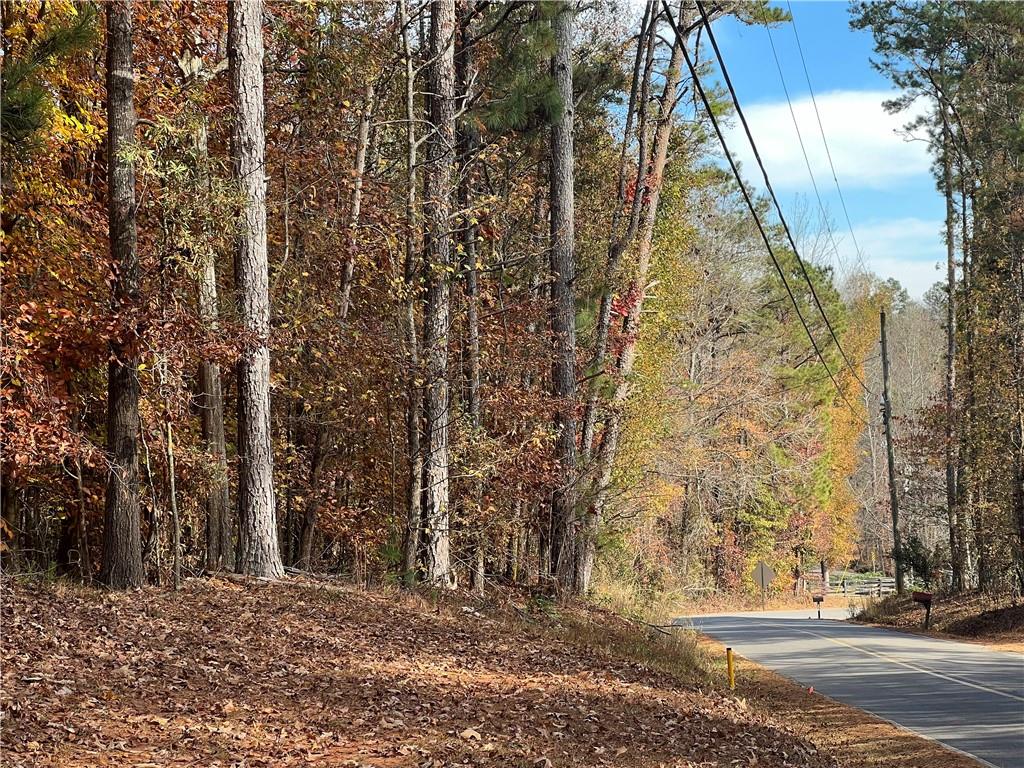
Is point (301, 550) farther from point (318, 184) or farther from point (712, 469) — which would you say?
point (712, 469)

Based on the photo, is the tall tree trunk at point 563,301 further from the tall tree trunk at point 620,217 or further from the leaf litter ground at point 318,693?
the leaf litter ground at point 318,693

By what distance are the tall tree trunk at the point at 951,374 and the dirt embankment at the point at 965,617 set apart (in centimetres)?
127

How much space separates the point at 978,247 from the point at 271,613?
2491cm

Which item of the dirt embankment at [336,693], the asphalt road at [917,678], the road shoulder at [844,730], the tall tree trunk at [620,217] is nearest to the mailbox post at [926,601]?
the asphalt road at [917,678]

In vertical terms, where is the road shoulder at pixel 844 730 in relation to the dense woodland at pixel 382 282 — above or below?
below

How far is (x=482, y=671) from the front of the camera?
11.7m

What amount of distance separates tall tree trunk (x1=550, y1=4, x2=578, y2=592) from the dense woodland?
66 millimetres

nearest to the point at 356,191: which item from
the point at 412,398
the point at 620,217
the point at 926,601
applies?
the point at 412,398

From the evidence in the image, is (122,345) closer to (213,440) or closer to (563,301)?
(213,440)

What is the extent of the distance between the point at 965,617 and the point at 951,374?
8.75 metres

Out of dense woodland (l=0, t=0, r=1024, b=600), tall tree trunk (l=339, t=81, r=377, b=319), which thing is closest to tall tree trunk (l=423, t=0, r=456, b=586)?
dense woodland (l=0, t=0, r=1024, b=600)

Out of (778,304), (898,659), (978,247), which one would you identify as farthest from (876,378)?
(898,659)

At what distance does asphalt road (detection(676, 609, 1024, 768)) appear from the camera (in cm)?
1324

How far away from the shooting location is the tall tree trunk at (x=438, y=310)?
16531mm
